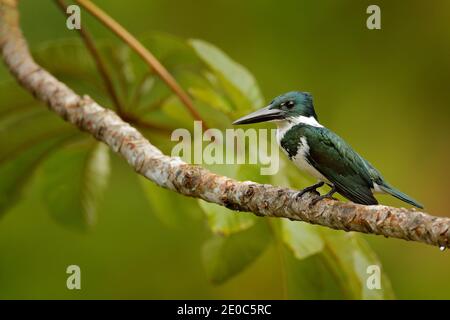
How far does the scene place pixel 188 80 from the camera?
4.25 m

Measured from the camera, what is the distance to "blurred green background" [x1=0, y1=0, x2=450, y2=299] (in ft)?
19.4

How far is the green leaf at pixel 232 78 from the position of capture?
3584 millimetres

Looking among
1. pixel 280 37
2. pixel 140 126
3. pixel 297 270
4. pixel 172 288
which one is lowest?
pixel 297 270

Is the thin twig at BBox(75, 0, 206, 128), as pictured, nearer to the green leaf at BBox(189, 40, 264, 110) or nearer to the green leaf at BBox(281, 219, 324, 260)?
the green leaf at BBox(189, 40, 264, 110)

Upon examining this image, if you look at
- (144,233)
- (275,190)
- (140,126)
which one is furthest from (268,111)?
(144,233)

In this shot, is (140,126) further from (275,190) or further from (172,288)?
(172,288)

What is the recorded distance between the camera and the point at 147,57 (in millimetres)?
3719

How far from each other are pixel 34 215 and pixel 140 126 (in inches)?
85.4

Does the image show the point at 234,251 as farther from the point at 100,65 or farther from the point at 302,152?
the point at 100,65

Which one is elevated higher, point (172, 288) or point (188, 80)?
point (188, 80)

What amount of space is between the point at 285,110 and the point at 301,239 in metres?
0.51

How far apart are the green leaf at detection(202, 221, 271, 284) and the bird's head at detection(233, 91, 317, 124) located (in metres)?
0.50

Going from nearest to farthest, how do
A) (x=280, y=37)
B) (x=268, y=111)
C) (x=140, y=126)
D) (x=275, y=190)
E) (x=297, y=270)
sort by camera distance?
(x=275, y=190), (x=268, y=111), (x=297, y=270), (x=140, y=126), (x=280, y=37)

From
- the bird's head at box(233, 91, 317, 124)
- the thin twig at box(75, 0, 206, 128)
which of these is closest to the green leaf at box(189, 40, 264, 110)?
the thin twig at box(75, 0, 206, 128)
